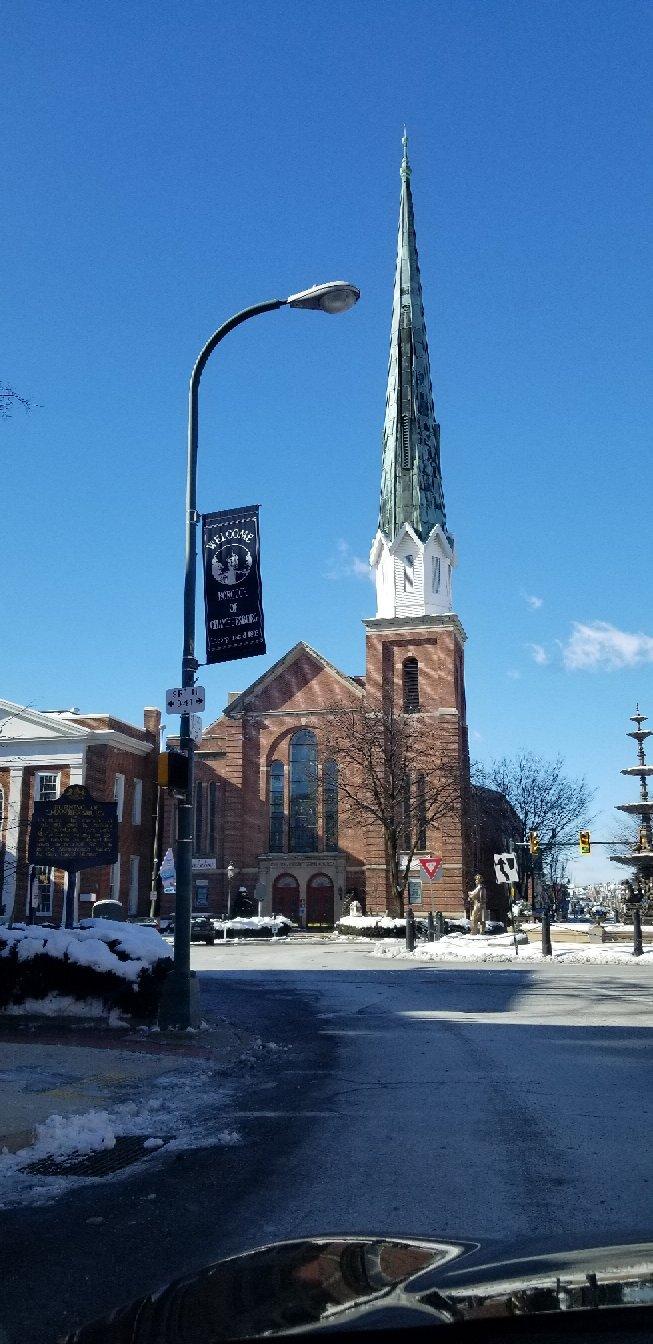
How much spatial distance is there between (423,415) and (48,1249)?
215ft

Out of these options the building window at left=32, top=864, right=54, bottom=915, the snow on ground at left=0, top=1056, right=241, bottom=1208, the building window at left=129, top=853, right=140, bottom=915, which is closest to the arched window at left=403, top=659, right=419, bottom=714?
the building window at left=129, top=853, right=140, bottom=915

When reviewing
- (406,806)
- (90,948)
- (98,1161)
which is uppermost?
(406,806)

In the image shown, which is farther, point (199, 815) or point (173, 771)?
point (199, 815)

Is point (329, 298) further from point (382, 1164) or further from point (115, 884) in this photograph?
point (115, 884)

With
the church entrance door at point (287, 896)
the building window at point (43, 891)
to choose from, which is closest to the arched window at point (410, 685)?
the church entrance door at point (287, 896)

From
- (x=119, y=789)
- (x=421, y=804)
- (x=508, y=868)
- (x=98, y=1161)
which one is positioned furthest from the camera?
(x=119, y=789)

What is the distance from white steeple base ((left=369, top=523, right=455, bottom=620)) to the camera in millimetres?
62594

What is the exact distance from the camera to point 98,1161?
609 centimetres

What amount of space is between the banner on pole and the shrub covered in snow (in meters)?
3.73

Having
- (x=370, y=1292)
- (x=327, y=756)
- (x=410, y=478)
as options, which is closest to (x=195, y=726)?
(x=370, y=1292)

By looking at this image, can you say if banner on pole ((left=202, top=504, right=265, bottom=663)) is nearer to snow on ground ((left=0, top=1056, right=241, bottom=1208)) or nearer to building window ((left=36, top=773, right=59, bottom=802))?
snow on ground ((left=0, top=1056, right=241, bottom=1208))

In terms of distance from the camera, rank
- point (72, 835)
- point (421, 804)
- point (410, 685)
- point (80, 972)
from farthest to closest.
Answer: point (410, 685), point (421, 804), point (72, 835), point (80, 972)

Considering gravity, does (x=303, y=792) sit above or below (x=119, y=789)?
below

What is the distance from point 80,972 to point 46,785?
4735 cm
